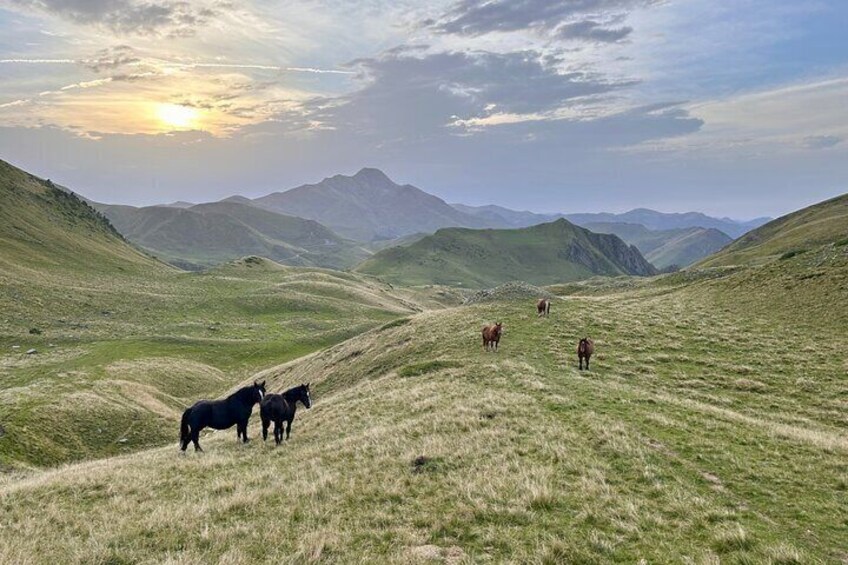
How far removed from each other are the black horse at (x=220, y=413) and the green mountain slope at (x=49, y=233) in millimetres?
81494

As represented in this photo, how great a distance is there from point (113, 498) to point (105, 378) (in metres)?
32.3

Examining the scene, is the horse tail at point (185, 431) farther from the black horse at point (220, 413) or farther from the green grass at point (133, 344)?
the green grass at point (133, 344)

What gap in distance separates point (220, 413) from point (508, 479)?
1429 cm

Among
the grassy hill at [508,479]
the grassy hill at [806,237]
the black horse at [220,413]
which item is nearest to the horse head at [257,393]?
the black horse at [220,413]

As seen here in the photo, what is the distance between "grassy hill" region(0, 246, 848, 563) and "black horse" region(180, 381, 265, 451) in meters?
1.17

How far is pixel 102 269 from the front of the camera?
4279 inches

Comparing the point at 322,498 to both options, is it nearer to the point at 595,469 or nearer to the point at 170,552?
the point at 170,552

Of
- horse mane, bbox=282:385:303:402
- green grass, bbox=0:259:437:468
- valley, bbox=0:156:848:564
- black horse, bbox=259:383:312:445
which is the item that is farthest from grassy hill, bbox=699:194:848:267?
green grass, bbox=0:259:437:468

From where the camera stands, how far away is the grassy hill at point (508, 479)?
31.6 ft

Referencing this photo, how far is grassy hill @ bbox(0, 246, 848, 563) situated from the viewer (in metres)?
9.62

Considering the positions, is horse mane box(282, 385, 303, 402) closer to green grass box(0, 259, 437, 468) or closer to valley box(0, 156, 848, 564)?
valley box(0, 156, 848, 564)

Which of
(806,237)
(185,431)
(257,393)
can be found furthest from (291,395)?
(806,237)

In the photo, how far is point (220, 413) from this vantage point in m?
21.3

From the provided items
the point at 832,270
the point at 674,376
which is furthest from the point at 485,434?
the point at 832,270
